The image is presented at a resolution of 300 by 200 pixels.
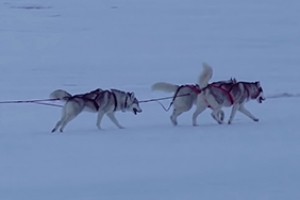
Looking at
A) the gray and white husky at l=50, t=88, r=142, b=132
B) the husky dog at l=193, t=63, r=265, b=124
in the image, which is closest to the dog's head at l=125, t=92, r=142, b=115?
the gray and white husky at l=50, t=88, r=142, b=132

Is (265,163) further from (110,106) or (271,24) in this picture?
(271,24)

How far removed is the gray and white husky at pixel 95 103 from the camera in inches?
347

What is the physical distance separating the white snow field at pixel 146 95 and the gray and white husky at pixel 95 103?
18 cm

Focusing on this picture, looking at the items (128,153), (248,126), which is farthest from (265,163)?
(248,126)

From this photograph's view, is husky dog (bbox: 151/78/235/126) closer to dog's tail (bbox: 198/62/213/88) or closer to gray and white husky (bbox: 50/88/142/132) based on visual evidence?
Answer: dog's tail (bbox: 198/62/213/88)

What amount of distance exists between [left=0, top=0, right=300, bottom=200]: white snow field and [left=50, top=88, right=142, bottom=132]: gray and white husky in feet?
0.58

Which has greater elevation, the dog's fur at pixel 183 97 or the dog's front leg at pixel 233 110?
the dog's fur at pixel 183 97

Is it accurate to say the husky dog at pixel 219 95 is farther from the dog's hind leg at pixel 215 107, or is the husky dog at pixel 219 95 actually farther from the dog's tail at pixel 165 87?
the dog's tail at pixel 165 87

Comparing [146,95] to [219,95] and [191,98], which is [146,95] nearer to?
[191,98]

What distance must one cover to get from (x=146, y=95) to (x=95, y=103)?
11.6 ft

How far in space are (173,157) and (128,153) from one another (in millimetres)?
443

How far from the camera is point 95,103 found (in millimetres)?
8961

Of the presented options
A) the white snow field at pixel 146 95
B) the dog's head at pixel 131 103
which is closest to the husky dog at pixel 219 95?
the white snow field at pixel 146 95

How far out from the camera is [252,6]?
2573cm
